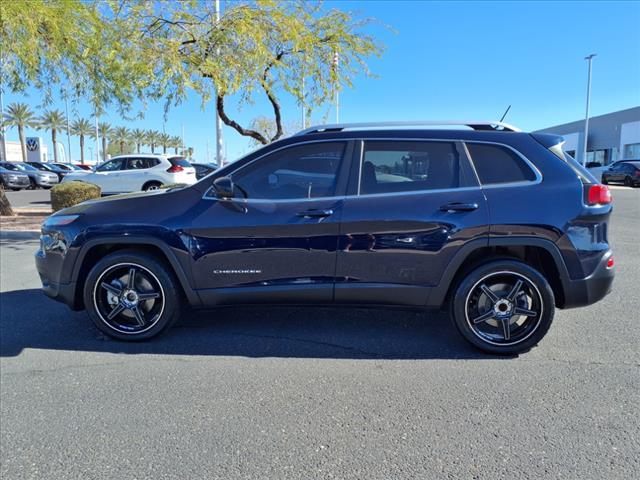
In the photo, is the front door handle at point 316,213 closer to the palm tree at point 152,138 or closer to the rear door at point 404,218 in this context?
the rear door at point 404,218

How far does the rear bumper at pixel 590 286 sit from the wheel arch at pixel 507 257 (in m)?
0.05

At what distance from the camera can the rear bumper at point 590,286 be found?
3510mm

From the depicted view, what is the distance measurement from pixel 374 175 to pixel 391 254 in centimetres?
67

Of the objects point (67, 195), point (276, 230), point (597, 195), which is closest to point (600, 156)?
point (67, 195)

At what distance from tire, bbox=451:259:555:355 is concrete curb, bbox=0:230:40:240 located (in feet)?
29.8

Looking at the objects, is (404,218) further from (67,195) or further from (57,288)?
(67,195)

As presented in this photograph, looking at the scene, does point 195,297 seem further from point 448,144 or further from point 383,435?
point 448,144

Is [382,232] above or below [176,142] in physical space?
below

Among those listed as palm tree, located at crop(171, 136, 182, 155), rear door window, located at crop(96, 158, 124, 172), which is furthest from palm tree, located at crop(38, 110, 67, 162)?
rear door window, located at crop(96, 158, 124, 172)

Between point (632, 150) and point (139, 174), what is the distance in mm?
43645

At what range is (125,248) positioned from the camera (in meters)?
3.94

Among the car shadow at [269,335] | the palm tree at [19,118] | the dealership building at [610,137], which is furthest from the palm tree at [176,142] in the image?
the car shadow at [269,335]

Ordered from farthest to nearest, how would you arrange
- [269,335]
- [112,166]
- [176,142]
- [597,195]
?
[176,142] → [112,166] → [269,335] → [597,195]

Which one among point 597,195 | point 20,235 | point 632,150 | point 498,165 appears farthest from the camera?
point 632,150
